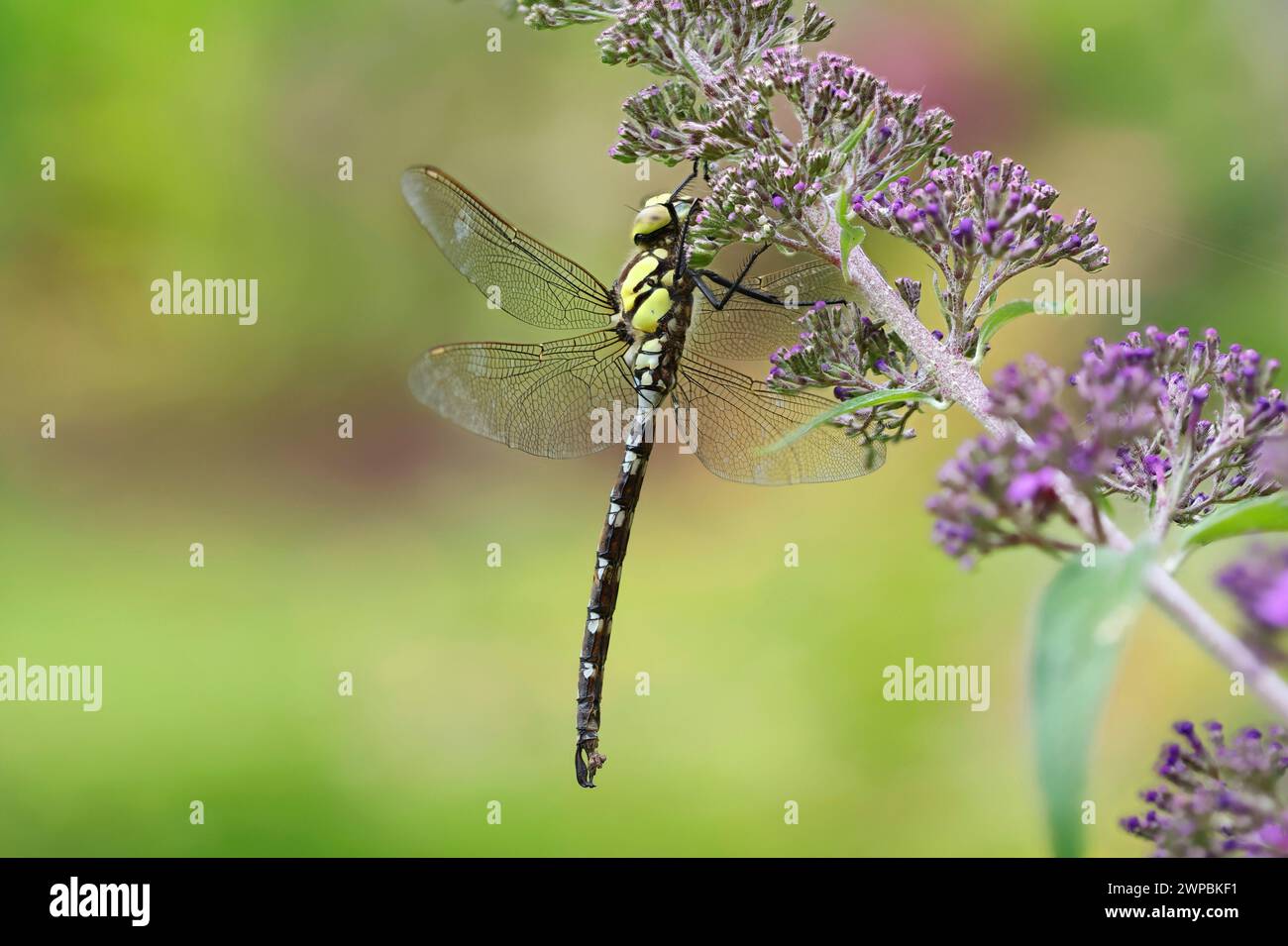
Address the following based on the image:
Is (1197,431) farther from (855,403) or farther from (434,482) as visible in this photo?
(434,482)

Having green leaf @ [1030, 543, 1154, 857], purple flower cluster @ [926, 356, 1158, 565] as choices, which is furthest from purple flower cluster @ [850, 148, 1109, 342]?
green leaf @ [1030, 543, 1154, 857]

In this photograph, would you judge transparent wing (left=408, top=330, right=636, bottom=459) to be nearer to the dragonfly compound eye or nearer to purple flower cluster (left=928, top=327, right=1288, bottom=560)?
the dragonfly compound eye

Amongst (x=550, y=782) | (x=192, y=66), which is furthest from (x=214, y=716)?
(x=192, y=66)

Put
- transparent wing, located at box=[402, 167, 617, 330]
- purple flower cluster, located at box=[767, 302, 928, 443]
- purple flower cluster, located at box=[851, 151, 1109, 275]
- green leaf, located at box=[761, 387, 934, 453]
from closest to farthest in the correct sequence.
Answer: green leaf, located at box=[761, 387, 934, 453], purple flower cluster, located at box=[851, 151, 1109, 275], purple flower cluster, located at box=[767, 302, 928, 443], transparent wing, located at box=[402, 167, 617, 330]

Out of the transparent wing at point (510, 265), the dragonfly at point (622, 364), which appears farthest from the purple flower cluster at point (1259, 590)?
the transparent wing at point (510, 265)

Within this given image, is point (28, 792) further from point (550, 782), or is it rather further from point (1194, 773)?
point (1194, 773)
